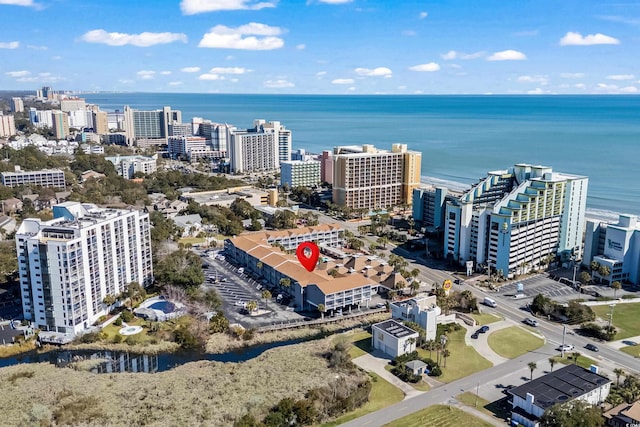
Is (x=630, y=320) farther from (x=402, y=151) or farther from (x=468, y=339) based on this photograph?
(x=402, y=151)

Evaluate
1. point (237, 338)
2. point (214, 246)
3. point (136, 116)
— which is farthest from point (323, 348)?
point (136, 116)

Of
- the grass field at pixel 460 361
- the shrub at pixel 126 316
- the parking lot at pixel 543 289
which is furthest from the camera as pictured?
the parking lot at pixel 543 289

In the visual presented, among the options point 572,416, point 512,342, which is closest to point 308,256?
point 512,342

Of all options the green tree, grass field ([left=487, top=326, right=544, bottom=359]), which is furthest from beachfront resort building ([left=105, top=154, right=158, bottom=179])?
the green tree

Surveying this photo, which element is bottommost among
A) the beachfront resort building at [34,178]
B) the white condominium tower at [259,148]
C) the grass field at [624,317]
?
the grass field at [624,317]

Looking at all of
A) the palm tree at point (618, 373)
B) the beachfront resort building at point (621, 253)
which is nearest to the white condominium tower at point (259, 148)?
the beachfront resort building at point (621, 253)

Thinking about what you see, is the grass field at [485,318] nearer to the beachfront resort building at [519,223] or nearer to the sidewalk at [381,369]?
the beachfront resort building at [519,223]
